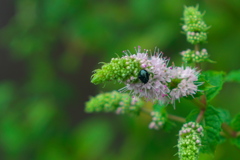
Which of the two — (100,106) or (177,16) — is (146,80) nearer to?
(100,106)

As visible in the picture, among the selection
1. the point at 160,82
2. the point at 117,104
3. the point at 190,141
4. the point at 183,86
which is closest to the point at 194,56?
the point at 183,86

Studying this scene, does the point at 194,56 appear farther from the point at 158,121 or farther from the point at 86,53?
the point at 86,53

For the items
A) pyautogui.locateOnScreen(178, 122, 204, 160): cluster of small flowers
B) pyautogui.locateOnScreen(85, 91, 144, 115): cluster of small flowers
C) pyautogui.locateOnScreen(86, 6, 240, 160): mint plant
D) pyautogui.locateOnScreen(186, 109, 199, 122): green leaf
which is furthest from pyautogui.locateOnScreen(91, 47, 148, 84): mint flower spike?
pyautogui.locateOnScreen(85, 91, 144, 115): cluster of small flowers

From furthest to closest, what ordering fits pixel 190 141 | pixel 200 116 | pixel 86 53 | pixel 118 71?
1. pixel 86 53
2. pixel 200 116
3. pixel 190 141
4. pixel 118 71

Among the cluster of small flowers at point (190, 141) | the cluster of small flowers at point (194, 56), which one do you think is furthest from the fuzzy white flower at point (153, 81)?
the cluster of small flowers at point (194, 56)

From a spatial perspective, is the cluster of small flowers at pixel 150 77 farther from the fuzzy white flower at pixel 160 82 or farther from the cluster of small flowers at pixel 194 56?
the cluster of small flowers at pixel 194 56

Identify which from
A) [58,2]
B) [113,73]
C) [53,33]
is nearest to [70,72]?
[53,33]
